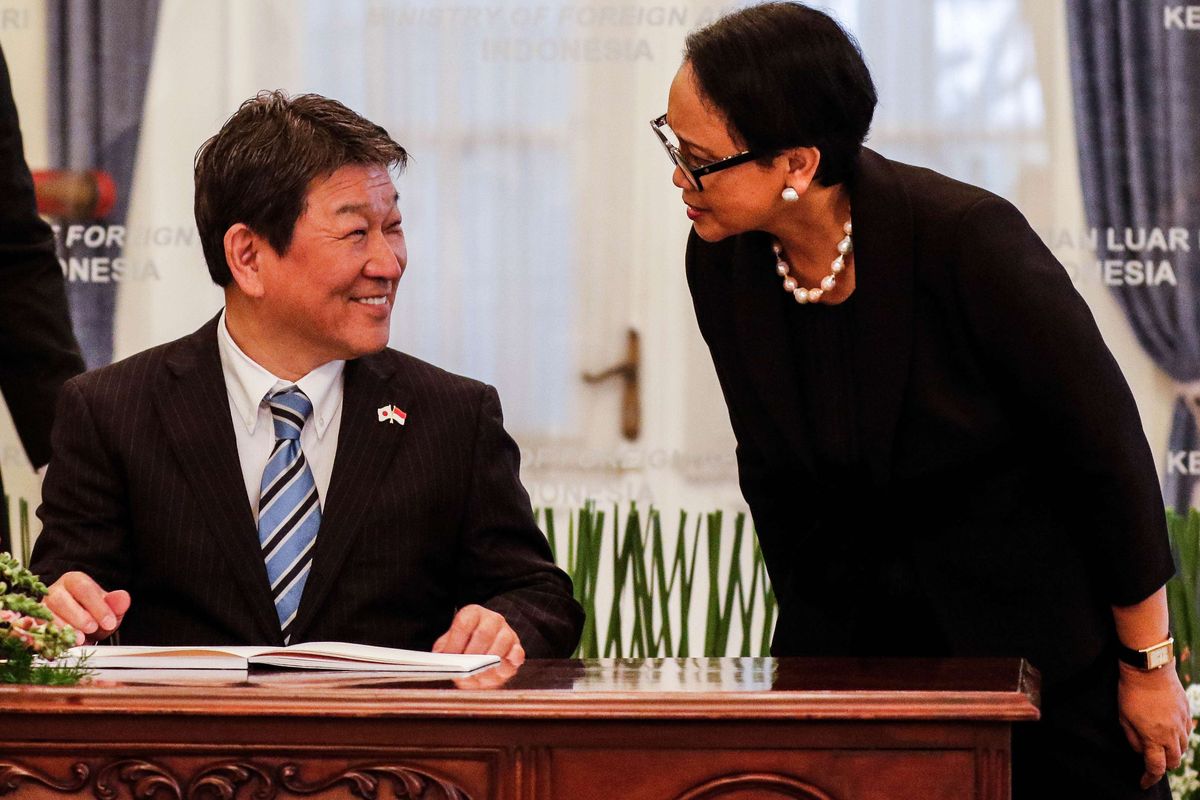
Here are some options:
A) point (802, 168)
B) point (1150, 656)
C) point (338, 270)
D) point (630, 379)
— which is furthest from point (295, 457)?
point (630, 379)

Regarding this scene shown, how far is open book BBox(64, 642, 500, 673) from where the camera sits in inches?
64.2

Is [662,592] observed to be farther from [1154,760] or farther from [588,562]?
[1154,760]

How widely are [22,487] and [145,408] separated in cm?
273

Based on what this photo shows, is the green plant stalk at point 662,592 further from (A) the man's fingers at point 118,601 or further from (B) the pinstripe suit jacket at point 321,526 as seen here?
(A) the man's fingers at point 118,601

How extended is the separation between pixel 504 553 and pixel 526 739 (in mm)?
681

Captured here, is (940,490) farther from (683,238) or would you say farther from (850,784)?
(683,238)

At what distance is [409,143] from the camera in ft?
14.9

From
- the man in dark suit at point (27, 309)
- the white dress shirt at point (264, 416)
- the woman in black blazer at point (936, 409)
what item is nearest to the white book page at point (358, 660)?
the white dress shirt at point (264, 416)

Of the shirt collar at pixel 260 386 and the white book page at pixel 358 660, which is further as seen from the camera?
the shirt collar at pixel 260 386

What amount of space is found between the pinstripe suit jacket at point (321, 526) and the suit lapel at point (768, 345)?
427 mm

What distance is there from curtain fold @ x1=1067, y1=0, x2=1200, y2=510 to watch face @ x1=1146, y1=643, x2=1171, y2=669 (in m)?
2.63

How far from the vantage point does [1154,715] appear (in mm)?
1810

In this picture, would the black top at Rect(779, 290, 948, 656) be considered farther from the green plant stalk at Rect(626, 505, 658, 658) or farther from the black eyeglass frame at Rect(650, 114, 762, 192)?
the green plant stalk at Rect(626, 505, 658, 658)

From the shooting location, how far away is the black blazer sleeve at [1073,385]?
1.72 meters
